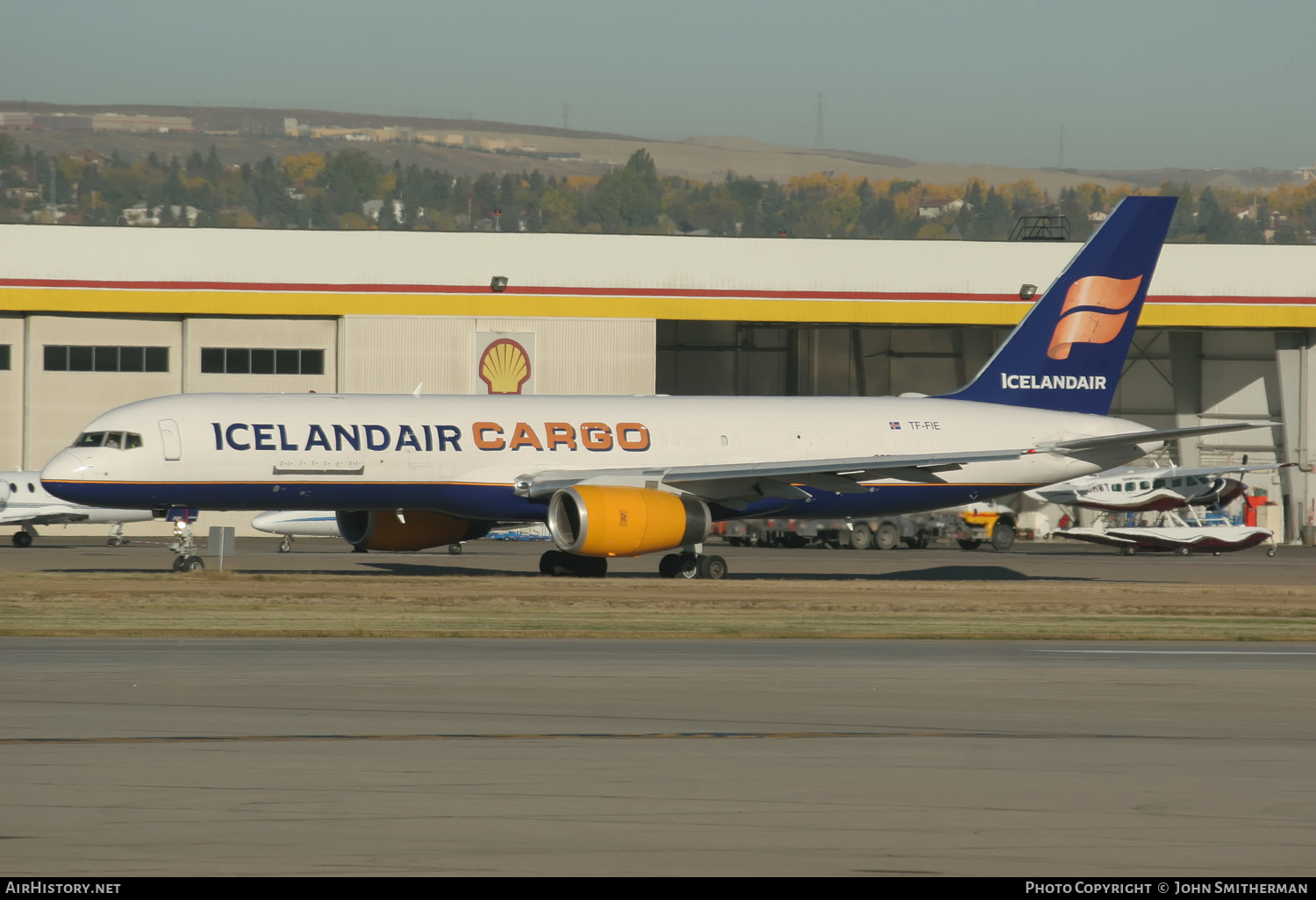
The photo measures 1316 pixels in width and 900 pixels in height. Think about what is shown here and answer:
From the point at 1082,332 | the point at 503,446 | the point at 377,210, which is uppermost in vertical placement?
the point at 377,210

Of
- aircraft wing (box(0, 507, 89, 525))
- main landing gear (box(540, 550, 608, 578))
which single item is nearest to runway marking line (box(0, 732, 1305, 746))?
main landing gear (box(540, 550, 608, 578))

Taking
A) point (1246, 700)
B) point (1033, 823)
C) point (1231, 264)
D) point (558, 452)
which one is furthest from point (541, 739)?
point (1231, 264)

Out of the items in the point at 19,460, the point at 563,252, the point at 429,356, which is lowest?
the point at 19,460

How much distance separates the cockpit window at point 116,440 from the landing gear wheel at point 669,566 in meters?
11.8

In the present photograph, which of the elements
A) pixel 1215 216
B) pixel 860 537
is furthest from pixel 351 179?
pixel 860 537

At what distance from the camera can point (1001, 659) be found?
19297mm

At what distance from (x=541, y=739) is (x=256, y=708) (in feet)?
10.0

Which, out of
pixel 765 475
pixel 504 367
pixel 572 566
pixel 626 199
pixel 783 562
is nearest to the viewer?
pixel 765 475

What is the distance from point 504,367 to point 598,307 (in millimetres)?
4423

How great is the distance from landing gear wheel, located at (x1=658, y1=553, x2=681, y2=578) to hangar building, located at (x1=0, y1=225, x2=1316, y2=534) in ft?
83.9

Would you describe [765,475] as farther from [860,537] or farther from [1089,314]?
[860,537]

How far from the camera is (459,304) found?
60375mm

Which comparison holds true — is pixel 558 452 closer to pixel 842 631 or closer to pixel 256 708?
pixel 842 631

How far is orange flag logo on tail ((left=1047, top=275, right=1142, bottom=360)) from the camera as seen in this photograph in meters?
41.2
